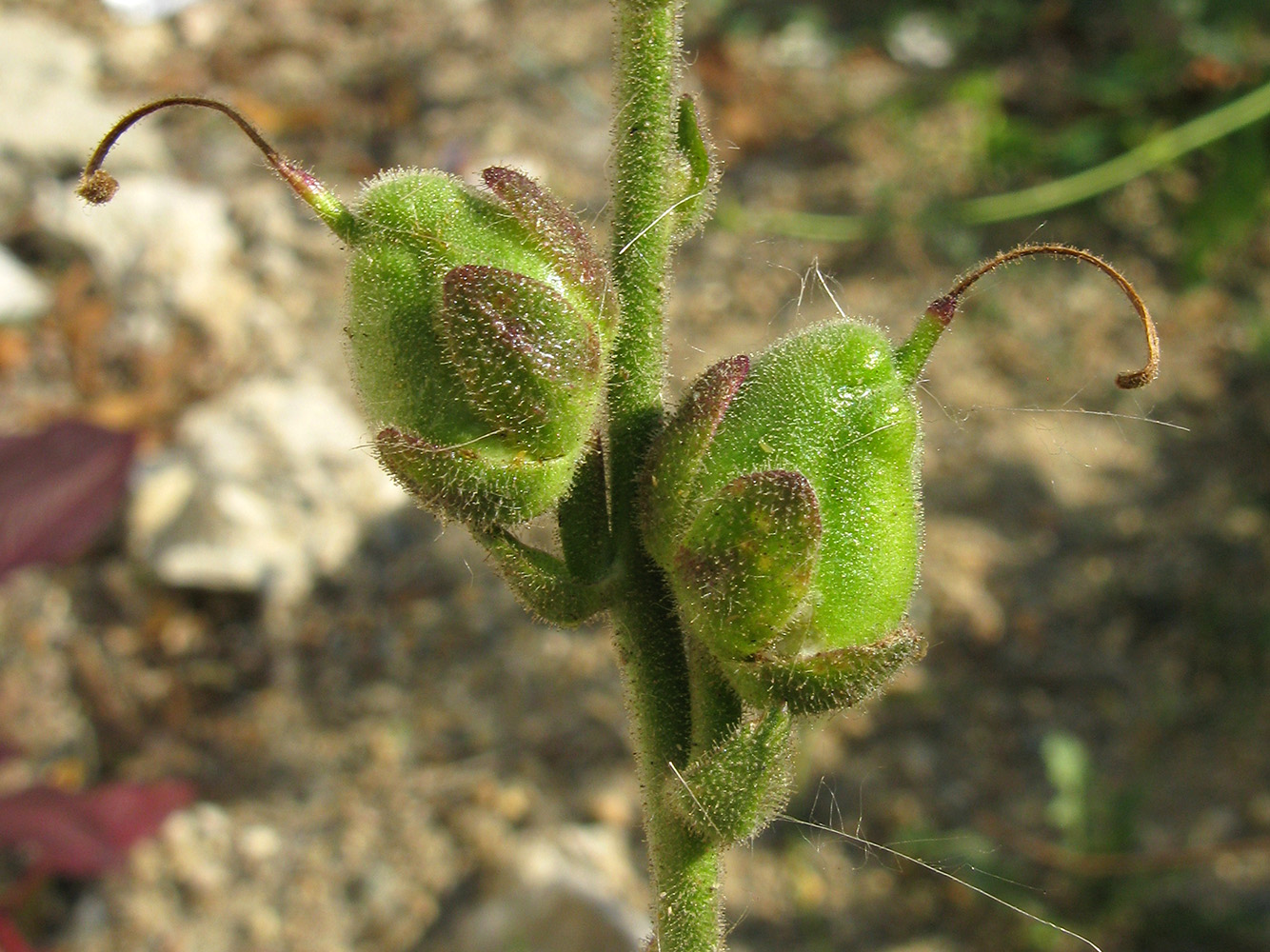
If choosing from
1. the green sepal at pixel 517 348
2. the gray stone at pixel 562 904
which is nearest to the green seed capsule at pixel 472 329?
the green sepal at pixel 517 348

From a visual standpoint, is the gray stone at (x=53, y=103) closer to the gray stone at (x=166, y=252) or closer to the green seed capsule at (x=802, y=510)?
the gray stone at (x=166, y=252)

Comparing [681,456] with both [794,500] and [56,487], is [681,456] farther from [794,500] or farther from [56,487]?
[56,487]

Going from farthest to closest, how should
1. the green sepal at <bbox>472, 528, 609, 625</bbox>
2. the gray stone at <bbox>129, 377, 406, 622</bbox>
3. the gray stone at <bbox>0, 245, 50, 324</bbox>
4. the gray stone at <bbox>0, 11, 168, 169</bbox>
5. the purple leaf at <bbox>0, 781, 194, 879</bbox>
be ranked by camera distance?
the gray stone at <bbox>0, 11, 168, 169</bbox>
the gray stone at <bbox>0, 245, 50, 324</bbox>
the gray stone at <bbox>129, 377, 406, 622</bbox>
the purple leaf at <bbox>0, 781, 194, 879</bbox>
the green sepal at <bbox>472, 528, 609, 625</bbox>

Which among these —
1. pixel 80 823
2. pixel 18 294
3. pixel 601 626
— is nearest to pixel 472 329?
pixel 601 626

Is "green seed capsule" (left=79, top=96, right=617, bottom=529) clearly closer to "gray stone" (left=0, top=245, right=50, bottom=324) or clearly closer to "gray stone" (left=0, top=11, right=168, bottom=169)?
"gray stone" (left=0, top=245, right=50, bottom=324)

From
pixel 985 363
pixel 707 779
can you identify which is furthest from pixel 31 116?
pixel 707 779

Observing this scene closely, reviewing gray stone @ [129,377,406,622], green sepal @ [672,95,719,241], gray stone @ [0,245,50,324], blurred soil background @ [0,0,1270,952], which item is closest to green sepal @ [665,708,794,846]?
green sepal @ [672,95,719,241]
